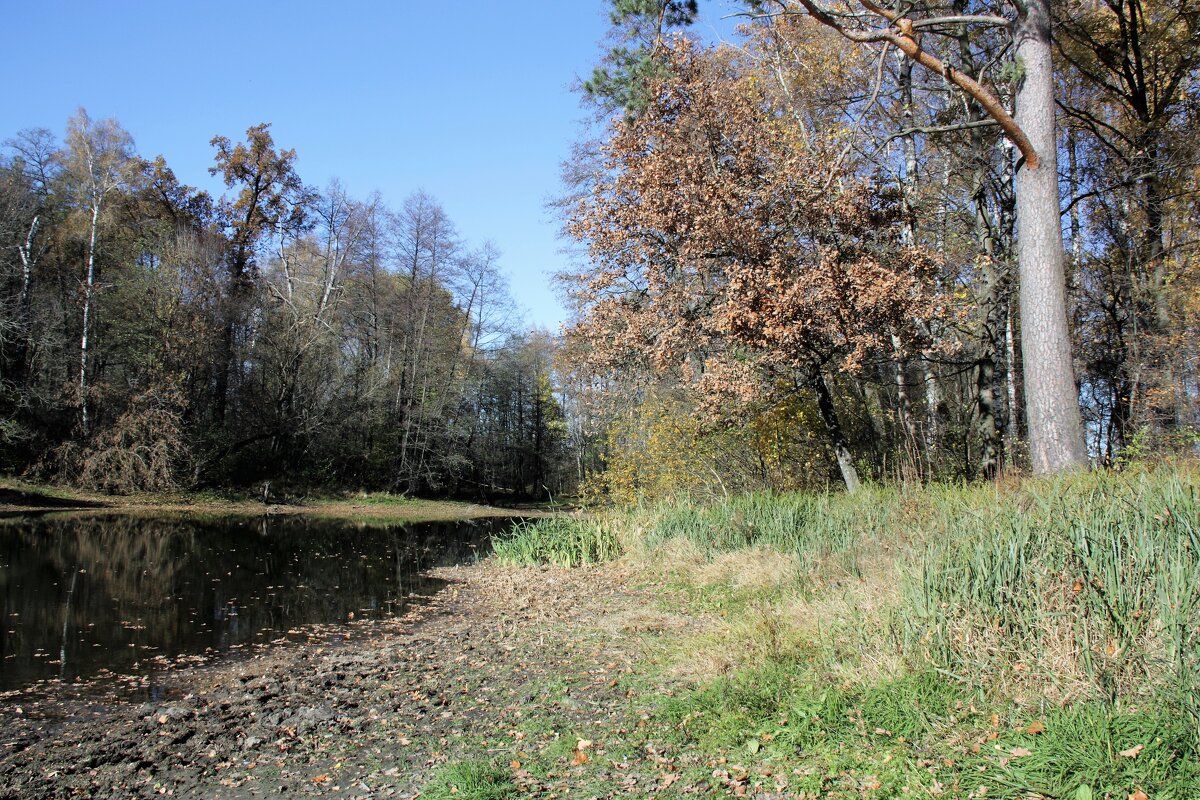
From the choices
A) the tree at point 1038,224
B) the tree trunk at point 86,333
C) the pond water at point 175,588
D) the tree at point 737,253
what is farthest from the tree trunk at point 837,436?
the tree trunk at point 86,333

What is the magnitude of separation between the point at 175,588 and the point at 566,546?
19.3 ft

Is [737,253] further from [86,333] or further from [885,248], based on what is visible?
[86,333]

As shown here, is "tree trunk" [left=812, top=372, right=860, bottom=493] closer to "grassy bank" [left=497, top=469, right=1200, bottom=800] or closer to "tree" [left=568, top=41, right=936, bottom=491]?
"tree" [left=568, top=41, right=936, bottom=491]

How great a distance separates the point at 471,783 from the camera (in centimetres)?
380

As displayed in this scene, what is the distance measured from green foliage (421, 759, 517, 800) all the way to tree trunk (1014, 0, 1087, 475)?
6137 mm

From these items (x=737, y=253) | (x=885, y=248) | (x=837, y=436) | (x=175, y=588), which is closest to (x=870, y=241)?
(x=885, y=248)

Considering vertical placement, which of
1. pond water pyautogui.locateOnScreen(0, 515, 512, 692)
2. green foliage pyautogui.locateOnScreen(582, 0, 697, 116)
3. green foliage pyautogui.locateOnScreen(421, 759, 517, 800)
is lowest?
pond water pyautogui.locateOnScreen(0, 515, 512, 692)

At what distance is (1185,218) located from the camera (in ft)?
42.0

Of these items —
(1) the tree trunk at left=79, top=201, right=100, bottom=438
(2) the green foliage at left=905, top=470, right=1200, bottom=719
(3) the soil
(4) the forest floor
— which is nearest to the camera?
(2) the green foliage at left=905, top=470, right=1200, bottom=719

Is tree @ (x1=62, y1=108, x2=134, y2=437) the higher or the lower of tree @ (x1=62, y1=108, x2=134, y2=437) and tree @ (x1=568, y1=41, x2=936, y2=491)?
the higher

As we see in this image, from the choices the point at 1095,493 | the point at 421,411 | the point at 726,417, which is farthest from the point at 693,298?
the point at 421,411

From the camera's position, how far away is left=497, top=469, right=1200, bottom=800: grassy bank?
3.20 metres

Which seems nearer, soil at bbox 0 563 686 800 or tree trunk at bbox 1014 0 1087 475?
soil at bbox 0 563 686 800

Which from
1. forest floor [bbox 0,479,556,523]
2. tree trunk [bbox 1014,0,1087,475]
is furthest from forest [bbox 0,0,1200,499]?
forest floor [bbox 0,479,556,523]
